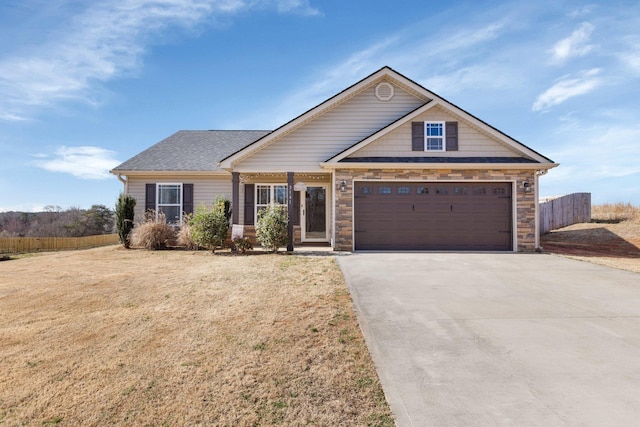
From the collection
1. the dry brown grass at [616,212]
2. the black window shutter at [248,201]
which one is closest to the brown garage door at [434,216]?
the black window shutter at [248,201]

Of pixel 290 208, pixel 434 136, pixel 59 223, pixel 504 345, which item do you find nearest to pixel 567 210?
pixel 434 136

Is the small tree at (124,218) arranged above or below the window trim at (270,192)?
below

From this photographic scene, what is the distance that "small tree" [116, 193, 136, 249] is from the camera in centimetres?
1319

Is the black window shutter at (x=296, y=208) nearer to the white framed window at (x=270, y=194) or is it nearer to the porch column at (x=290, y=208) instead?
the white framed window at (x=270, y=194)

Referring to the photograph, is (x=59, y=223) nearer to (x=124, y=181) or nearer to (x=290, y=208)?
(x=124, y=181)

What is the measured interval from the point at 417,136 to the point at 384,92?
2.45 m

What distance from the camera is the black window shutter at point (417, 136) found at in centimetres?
1197

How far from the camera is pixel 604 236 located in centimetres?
1537

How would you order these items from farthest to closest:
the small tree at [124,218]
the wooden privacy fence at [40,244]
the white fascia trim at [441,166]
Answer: the wooden privacy fence at [40,244]
the small tree at [124,218]
the white fascia trim at [441,166]

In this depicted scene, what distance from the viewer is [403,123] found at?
470 inches

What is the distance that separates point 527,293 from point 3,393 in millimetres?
7760

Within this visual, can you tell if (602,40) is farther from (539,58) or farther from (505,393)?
(505,393)

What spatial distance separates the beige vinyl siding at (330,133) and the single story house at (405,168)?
4cm

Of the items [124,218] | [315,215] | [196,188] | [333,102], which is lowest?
[124,218]
